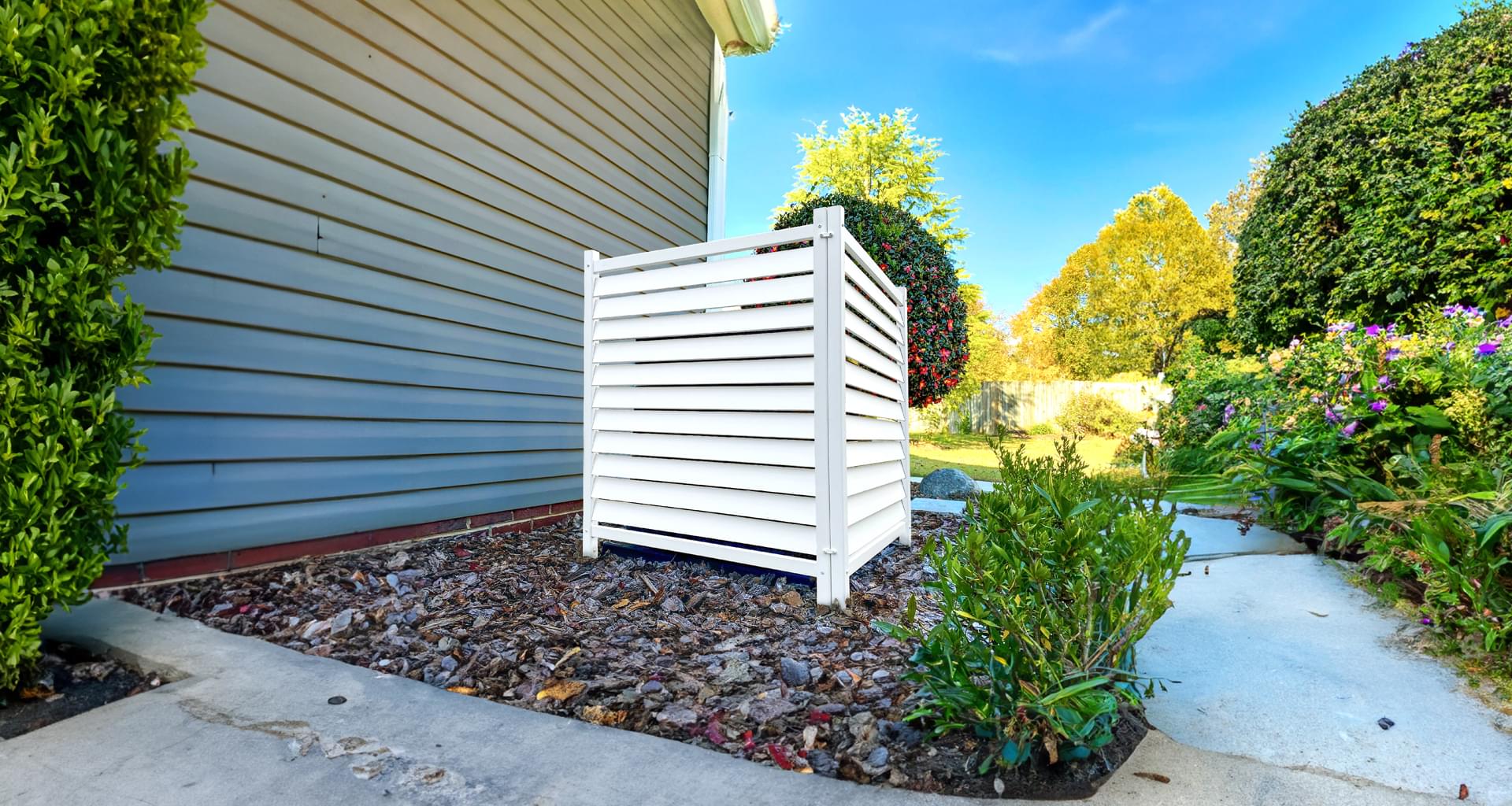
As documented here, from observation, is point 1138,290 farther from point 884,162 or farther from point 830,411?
point 830,411

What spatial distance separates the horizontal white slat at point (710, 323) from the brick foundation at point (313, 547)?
132cm

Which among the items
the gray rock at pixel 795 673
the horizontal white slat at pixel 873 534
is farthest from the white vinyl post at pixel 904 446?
the gray rock at pixel 795 673

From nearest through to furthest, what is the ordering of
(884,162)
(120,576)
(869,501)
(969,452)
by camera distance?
1. (120,576)
2. (869,501)
3. (969,452)
4. (884,162)

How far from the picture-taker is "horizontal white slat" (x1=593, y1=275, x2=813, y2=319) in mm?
2438

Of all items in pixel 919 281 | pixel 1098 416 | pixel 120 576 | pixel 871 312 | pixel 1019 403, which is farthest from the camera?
pixel 1019 403

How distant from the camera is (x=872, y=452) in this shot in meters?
2.90

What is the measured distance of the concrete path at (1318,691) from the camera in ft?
4.73

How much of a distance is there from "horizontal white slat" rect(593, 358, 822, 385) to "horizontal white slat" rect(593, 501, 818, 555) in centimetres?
53

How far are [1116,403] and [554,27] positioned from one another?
12.4 metres

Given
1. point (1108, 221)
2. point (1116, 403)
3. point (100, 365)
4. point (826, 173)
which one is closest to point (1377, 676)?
point (100, 365)

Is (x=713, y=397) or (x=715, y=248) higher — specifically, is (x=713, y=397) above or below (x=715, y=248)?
below

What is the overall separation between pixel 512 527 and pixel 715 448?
1680 mm

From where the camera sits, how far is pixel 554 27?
3971mm

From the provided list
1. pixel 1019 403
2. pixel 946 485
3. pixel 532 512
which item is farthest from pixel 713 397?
pixel 1019 403
